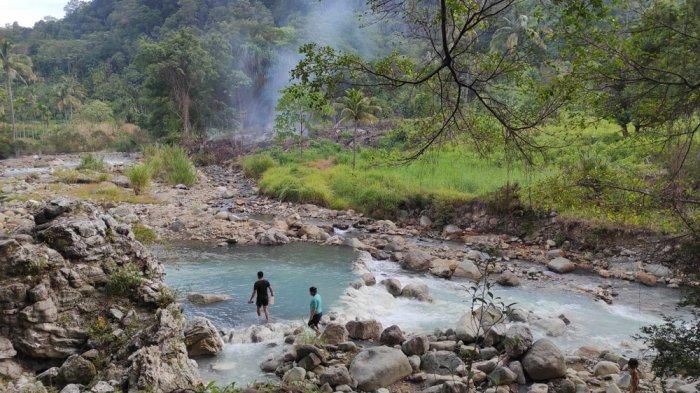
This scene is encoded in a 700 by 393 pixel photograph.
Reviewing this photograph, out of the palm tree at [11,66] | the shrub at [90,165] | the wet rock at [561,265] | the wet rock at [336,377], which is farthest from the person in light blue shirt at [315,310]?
the palm tree at [11,66]

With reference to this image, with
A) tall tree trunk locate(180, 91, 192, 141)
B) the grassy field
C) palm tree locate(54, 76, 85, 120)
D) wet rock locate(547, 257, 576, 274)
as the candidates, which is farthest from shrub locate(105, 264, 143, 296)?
palm tree locate(54, 76, 85, 120)

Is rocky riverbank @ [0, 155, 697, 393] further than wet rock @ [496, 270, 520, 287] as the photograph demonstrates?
No

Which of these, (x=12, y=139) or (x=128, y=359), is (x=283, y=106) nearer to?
(x=12, y=139)

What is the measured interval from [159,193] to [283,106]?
13.9 m

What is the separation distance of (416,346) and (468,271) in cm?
574

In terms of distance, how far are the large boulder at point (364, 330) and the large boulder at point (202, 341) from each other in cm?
255

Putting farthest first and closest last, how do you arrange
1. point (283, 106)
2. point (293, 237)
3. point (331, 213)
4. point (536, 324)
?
point (283, 106) < point (331, 213) < point (293, 237) < point (536, 324)

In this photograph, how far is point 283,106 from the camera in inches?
1423

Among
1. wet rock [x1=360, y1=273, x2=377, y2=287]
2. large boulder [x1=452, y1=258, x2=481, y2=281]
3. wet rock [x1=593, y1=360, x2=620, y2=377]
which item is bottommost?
wet rock [x1=593, y1=360, x2=620, y2=377]

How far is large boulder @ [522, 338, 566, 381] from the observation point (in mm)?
8023

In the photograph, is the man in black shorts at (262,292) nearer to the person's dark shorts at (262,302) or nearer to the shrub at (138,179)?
the person's dark shorts at (262,302)

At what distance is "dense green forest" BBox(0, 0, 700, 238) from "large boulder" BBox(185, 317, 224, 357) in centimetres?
434

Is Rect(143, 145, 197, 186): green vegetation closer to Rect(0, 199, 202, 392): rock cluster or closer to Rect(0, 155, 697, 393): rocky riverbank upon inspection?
Rect(0, 155, 697, 393): rocky riverbank

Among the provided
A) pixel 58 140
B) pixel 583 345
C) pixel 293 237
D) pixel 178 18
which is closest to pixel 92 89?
pixel 178 18
